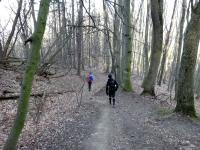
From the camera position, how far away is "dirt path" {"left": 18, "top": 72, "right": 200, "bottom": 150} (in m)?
8.98

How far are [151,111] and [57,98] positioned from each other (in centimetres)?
589

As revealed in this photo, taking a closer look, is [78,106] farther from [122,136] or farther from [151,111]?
[122,136]

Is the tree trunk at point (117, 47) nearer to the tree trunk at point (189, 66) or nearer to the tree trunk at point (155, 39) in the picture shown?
the tree trunk at point (155, 39)

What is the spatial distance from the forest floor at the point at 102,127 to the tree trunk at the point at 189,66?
534 mm

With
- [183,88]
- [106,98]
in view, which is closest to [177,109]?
[183,88]

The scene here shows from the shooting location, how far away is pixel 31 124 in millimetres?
11867

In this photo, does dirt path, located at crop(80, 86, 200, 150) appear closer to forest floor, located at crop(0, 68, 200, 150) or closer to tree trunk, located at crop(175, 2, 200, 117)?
forest floor, located at crop(0, 68, 200, 150)

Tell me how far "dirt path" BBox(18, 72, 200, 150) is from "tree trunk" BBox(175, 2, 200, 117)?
0.56 m

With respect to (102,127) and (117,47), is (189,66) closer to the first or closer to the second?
(102,127)

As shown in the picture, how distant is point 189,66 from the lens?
12.1 m

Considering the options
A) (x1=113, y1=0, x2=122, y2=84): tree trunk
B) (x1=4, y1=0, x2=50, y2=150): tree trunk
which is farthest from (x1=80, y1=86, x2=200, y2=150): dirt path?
(x1=4, y1=0, x2=50, y2=150): tree trunk

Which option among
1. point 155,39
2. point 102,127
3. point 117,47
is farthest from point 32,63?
point 117,47

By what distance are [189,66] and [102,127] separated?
168 inches

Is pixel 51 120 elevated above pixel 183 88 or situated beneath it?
situated beneath
